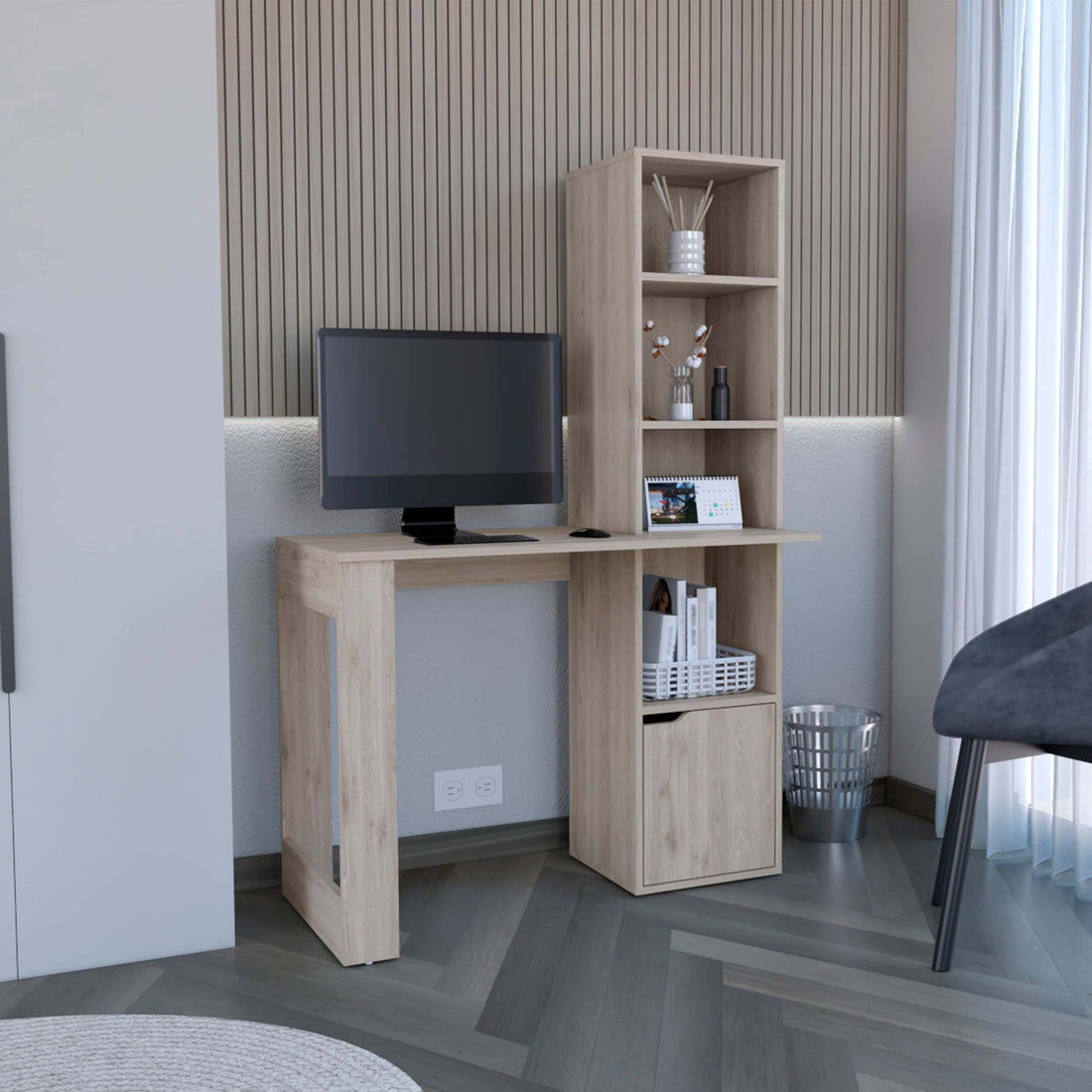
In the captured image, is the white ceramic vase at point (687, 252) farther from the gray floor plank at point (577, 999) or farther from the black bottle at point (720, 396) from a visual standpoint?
the gray floor plank at point (577, 999)

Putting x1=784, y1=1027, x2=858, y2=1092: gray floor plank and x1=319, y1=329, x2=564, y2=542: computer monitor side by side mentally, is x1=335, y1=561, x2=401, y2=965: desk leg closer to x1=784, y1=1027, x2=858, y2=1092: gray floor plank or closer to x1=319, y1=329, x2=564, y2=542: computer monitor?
x1=319, y1=329, x2=564, y2=542: computer monitor

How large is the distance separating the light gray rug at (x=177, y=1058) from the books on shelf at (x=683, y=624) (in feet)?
4.50

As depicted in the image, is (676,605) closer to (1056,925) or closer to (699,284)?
(699,284)

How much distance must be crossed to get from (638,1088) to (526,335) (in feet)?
5.75

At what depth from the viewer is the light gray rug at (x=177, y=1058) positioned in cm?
200

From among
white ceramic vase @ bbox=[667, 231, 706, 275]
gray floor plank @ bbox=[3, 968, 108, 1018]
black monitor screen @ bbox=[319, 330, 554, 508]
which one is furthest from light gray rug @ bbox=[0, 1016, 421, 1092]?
white ceramic vase @ bbox=[667, 231, 706, 275]

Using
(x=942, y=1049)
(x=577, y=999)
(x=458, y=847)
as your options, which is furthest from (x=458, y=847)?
(x=942, y=1049)

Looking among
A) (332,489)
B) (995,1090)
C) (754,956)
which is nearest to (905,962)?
(754,956)

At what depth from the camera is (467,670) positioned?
3.40 metres

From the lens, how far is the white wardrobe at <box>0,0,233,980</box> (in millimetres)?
2531

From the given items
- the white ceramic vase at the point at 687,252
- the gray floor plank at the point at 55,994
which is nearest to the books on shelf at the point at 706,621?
the white ceramic vase at the point at 687,252

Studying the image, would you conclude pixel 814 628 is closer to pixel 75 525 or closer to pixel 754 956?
pixel 754 956

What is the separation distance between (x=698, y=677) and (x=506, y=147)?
1.49 m

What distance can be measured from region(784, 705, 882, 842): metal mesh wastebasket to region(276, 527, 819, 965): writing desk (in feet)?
1.00
